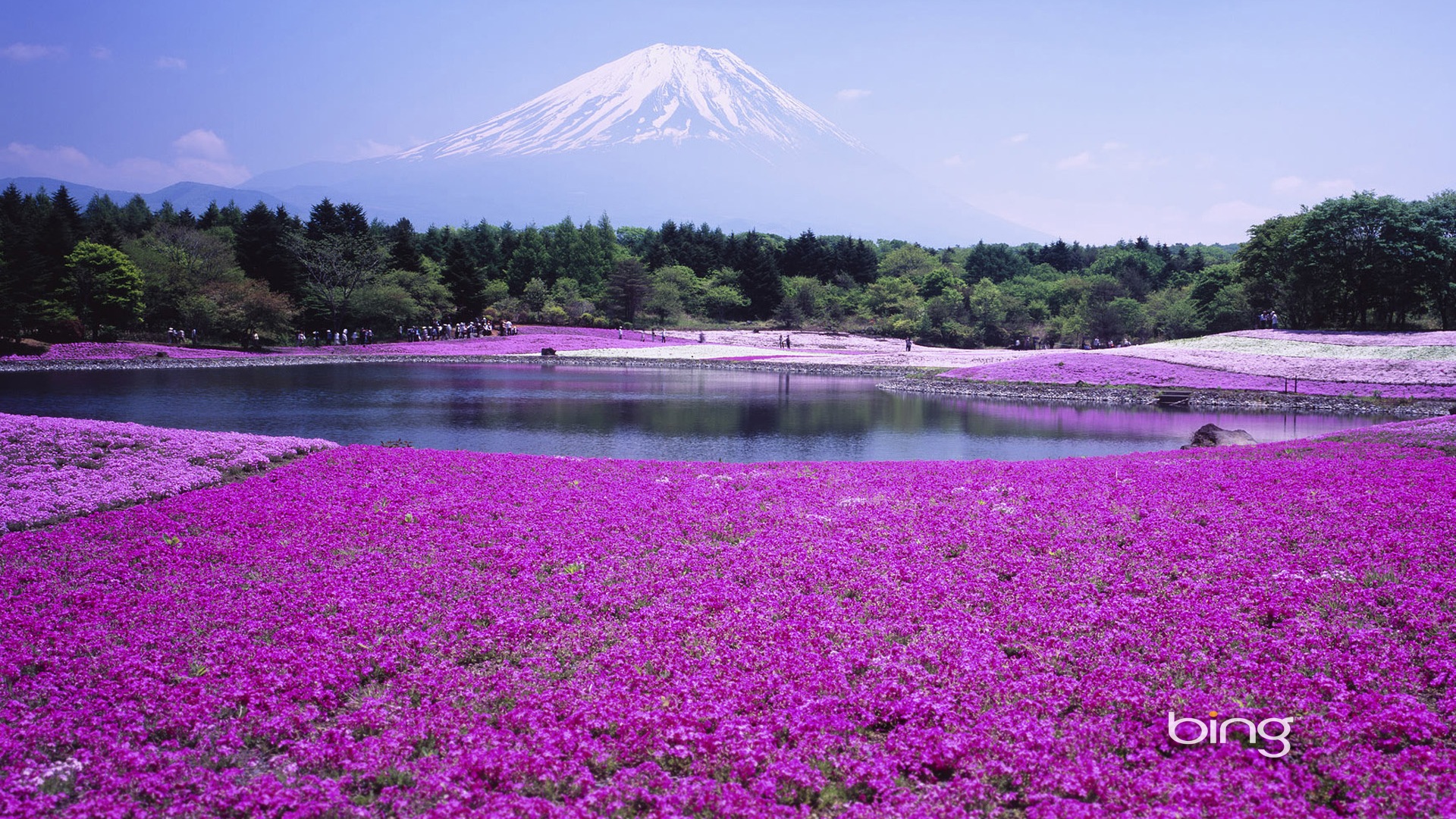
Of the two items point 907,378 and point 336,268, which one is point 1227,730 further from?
point 336,268

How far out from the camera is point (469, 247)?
337 ft

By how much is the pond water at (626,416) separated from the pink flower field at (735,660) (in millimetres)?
11110

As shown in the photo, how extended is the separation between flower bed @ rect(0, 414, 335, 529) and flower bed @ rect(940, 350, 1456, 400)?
37312mm

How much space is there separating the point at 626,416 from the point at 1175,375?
97.6ft

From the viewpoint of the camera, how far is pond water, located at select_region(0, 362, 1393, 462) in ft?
81.8

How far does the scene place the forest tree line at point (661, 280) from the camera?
5566 cm

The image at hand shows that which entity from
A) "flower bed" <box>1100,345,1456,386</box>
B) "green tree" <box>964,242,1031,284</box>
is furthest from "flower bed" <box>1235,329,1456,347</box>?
"green tree" <box>964,242,1031,284</box>

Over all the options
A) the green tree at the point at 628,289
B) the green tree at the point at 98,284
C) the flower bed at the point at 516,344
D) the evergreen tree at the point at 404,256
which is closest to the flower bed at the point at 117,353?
the green tree at the point at 98,284

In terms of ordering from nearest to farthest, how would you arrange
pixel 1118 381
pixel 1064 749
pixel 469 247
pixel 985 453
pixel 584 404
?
pixel 1064 749 < pixel 985 453 < pixel 584 404 < pixel 1118 381 < pixel 469 247

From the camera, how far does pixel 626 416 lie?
31.5 m

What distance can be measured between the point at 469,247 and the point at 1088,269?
7893 centimetres

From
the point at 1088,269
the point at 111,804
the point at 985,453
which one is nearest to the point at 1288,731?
the point at 111,804

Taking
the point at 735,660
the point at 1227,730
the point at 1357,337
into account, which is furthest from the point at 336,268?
the point at 1227,730

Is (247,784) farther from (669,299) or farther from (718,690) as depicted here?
(669,299)
